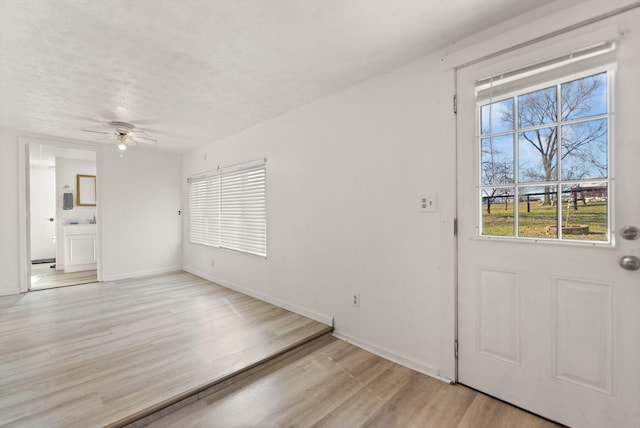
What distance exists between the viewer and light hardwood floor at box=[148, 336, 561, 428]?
5.46 ft

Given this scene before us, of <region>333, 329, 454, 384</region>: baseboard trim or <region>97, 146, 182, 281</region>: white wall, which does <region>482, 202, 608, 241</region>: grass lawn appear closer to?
<region>333, 329, 454, 384</region>: baseboard trim

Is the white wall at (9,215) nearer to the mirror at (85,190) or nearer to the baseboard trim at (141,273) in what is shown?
the baseboard trim at (141,273)

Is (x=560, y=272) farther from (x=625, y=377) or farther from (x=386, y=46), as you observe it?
(x=386, y=46)

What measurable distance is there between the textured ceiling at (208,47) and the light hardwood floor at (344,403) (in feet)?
8.09

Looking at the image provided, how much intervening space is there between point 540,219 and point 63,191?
315 inches

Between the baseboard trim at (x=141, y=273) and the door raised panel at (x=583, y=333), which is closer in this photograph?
the door raised panel at (x=583, y=333)

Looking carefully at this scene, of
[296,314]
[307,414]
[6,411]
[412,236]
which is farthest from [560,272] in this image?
[6,411]

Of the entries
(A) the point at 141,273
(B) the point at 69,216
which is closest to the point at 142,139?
(A) the point at 141,273

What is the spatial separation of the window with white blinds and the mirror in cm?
266

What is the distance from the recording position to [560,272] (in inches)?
63.1

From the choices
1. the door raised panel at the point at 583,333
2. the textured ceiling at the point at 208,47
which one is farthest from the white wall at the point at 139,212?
the door raised panel at the point at 583,333

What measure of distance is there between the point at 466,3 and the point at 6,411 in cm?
368

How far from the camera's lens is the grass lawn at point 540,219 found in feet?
4.94

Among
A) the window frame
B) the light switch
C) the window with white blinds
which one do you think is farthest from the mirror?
the window frame
